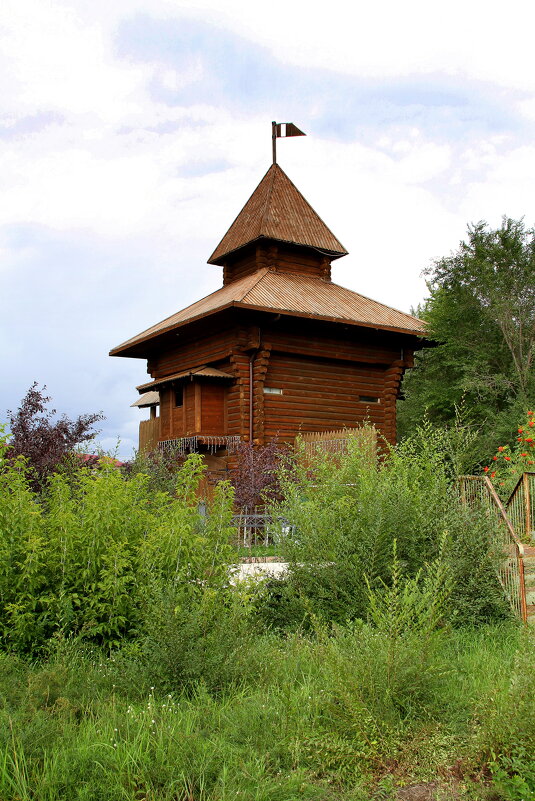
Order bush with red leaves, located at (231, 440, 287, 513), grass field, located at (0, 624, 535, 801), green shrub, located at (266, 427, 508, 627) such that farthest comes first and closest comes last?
1. bush with red leaves, located at (231, 440, 287, 513)
2. green shrub, located at (266, 427, 508, 627)
3. grass field, located at (0, 624, 535, 801)

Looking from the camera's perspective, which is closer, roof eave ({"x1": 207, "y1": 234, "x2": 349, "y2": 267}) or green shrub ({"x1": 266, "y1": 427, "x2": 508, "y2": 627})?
green shrub ({"x1": 266, "y1": 427, "x2": 508, "y2": 627})

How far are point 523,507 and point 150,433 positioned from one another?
589 inches

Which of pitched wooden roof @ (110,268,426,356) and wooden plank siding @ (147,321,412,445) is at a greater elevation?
pitched wooden roof @ (110,268,426,356)

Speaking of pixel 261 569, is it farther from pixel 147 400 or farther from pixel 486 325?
pixel 147 400

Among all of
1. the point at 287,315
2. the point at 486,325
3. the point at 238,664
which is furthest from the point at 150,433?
the point at 238,664

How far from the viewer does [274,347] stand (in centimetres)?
2172

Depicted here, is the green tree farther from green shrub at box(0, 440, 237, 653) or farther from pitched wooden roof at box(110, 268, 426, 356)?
green shrub at box(0, 440, 237, 653)

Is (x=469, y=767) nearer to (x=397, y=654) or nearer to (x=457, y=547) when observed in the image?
(x=397, y=654)

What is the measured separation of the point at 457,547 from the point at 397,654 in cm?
423

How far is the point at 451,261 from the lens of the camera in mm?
27484

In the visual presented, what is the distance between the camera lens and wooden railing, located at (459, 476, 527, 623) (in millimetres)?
9062

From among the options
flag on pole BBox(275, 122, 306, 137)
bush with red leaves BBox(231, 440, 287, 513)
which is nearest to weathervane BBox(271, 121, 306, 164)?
flag on pole BBox(275, 122, 306, 137)

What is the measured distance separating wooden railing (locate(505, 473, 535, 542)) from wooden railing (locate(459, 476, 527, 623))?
1.23m

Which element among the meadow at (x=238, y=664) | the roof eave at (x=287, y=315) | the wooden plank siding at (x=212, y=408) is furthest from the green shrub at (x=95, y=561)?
the wooden plank siding at (x=212, y=408)
